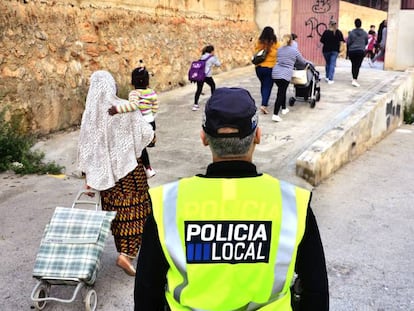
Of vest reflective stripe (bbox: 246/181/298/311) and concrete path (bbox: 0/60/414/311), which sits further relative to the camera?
concrete path (bbox: 0/60/414/311)

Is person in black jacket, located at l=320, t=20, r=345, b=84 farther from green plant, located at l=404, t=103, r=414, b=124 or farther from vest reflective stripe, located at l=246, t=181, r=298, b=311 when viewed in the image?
vest reflective stripe, located at l=246, t=181, r=298, b=311

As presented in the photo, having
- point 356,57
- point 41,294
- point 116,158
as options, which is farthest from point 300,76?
point 41,294

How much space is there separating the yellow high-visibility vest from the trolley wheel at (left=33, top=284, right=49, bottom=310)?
208 cm

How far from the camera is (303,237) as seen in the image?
155 centimetres

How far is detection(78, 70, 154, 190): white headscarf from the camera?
3.65m

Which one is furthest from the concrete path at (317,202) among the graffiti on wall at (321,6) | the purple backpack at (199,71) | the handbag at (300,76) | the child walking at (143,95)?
the graffiti on wall at (321,6)

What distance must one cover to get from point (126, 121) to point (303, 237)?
2.39 meters

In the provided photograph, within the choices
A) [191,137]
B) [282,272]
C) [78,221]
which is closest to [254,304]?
[282,272]

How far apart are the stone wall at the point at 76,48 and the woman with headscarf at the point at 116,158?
3968 millimetres

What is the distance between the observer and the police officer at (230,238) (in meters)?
1.52

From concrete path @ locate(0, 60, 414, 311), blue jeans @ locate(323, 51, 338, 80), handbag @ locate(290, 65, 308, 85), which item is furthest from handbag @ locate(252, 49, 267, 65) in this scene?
blue jeans @ locate(323, 51, 338, 80)

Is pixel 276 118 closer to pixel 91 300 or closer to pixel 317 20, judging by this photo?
pixel 91 300

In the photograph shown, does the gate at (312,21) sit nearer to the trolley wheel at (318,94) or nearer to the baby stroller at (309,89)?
the trolley wheel at (318,94)

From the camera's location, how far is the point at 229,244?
4.99ft
